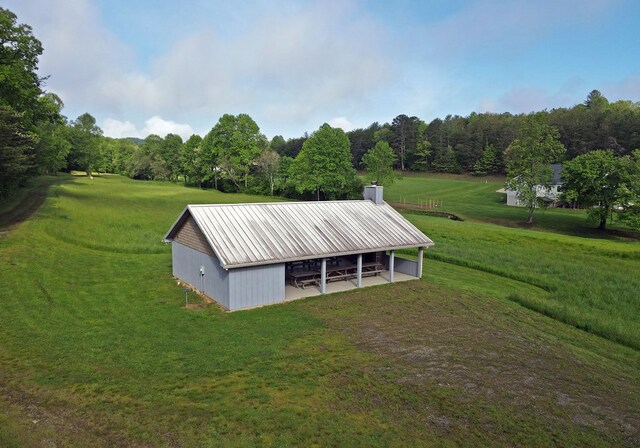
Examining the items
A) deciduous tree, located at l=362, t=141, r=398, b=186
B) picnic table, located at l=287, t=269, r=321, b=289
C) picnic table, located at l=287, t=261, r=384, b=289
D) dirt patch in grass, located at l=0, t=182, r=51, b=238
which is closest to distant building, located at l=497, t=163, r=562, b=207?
deciduous tree, located at l=362, t=141, r=398, b=186

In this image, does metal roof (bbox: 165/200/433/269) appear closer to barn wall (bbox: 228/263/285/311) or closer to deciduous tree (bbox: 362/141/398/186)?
barn wall (bbox: 228/263/285/311)

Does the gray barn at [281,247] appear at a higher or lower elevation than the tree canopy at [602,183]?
lower

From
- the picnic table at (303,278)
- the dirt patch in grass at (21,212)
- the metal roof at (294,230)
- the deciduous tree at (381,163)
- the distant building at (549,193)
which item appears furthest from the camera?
the deciduous tree at (381,163)

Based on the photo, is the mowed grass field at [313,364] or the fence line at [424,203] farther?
the fence line at [424,203]

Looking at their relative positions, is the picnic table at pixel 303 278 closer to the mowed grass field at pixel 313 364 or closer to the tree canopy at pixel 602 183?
the mowed grass field at pixel 313 364

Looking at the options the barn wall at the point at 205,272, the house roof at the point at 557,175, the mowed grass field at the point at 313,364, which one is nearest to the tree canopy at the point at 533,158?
the house roof at the point at 557,175
